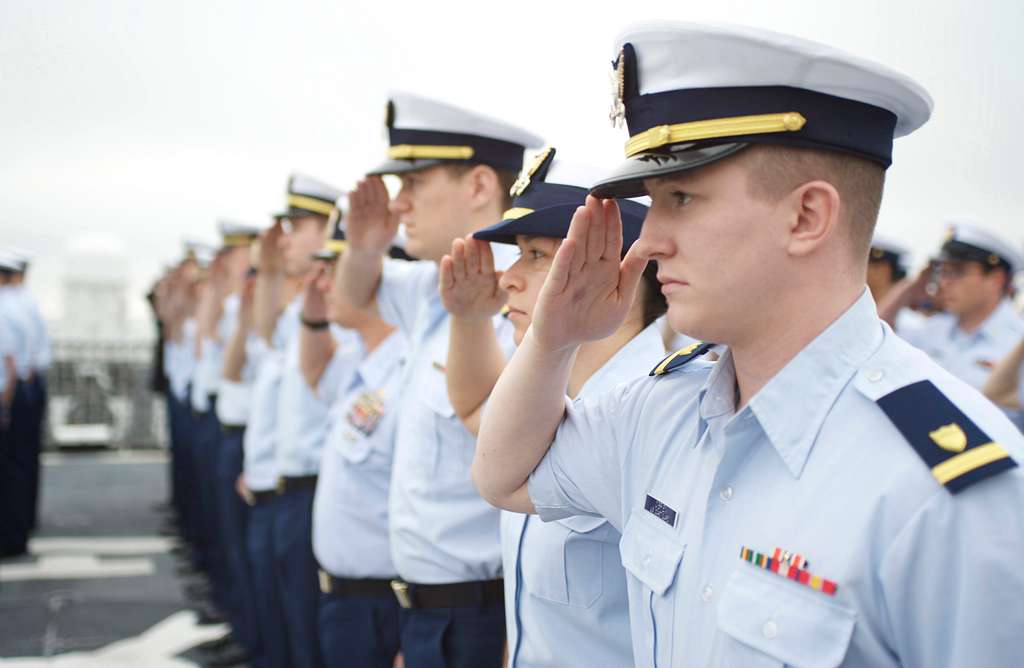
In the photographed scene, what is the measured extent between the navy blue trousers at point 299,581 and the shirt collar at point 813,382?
126 inches

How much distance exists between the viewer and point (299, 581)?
432cm

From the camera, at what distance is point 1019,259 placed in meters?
5.46

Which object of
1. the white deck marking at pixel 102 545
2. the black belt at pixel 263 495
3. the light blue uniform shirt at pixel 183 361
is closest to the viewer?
the black belt at pixel 263 495

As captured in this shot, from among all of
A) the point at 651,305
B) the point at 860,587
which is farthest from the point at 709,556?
the point at 651,305

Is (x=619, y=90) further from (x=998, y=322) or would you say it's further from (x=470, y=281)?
(x=998, y=322)

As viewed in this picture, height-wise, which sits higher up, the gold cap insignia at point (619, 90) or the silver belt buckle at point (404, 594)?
the gold cap insignia at point (619, 90)

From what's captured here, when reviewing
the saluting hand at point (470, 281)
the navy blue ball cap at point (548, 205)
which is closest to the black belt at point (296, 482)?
the saluting hand at point (470, 281)

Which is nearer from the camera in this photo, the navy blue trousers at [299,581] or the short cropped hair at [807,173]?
the short cropped hair at [807,173]

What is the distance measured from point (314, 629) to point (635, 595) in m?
2.92

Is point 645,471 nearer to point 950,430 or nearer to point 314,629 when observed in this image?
point 950,430

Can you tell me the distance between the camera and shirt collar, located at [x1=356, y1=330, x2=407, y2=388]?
3.87 meters

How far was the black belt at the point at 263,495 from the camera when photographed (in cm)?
509

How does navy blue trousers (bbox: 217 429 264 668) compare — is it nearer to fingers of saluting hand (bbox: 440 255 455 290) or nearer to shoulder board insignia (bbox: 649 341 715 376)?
fingers of saluting hand (bbox: 440 255 455 290)

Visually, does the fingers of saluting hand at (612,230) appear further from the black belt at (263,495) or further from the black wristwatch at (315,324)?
the black belt at (263,495)
